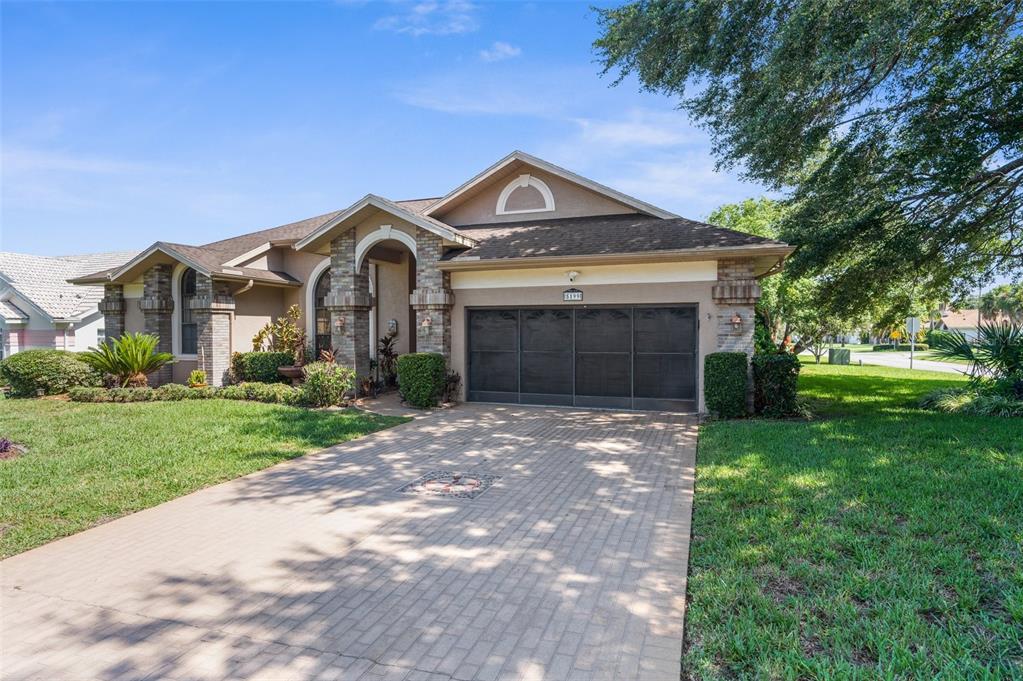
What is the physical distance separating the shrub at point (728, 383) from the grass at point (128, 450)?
668 centimetres

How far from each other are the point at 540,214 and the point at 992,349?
35.3 ft

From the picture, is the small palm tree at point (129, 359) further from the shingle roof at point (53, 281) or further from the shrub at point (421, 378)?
the shingle roof at point (53, 281)

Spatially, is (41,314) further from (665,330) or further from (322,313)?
(665,330)

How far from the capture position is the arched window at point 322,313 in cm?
1691

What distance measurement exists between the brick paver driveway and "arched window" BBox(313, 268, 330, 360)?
10084 mm

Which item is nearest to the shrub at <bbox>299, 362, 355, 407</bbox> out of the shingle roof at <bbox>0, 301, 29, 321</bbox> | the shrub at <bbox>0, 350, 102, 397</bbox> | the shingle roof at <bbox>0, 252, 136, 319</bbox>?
the shrub at <bbox>0, 350, 102, 397</bbox>

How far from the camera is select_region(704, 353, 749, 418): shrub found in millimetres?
11016

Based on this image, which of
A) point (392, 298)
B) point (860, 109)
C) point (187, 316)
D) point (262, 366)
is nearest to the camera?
point (860, 109)

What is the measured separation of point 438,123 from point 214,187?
789 cm

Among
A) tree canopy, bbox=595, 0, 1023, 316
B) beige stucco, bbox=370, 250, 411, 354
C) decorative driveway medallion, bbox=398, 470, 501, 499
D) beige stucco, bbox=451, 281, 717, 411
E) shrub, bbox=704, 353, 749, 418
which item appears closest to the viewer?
decorative driveway medallion, bbox=398, 470, 501, 499

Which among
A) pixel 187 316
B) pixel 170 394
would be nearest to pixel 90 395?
pixel 170 394

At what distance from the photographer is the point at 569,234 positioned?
13602mm

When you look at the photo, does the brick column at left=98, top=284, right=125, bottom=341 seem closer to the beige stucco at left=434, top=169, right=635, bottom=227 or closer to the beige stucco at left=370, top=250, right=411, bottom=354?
the beige stucco at left=370, top=250, right=411, bottom=354

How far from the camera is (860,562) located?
13.7 feet
